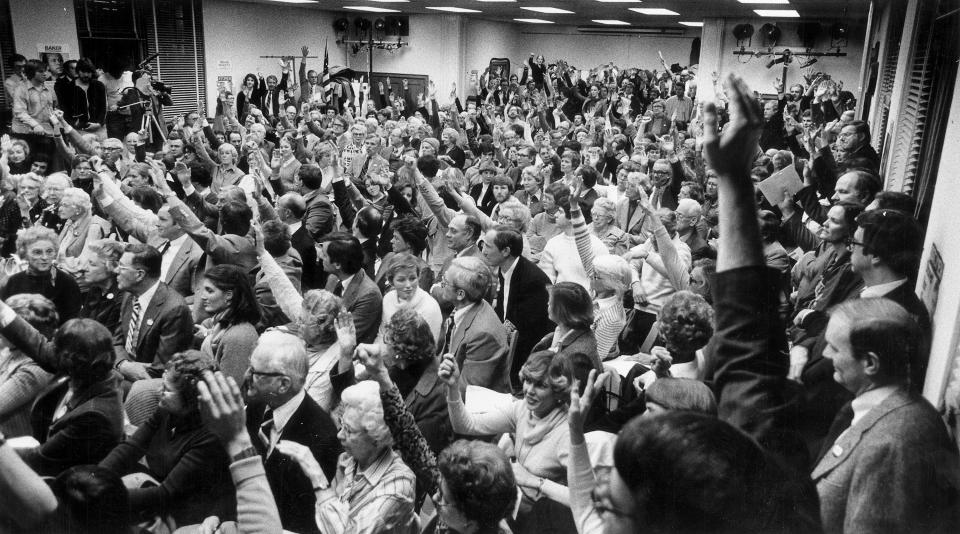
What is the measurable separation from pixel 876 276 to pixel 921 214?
7.05 feet

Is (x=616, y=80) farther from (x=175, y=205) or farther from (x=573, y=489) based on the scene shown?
(x=573, y=489)

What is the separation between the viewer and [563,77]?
1931cm

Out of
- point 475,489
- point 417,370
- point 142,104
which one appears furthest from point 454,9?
point 475,489

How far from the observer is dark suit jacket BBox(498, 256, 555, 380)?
398 cm

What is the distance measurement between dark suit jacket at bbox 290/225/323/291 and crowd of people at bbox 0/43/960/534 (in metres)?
0.01

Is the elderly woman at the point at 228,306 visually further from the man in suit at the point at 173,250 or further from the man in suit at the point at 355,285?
the man in suit at the point at 173,250

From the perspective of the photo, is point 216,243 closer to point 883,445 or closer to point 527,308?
point 527,308

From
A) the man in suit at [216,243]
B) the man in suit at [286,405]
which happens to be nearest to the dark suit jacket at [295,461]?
the man in suit at [286,405]

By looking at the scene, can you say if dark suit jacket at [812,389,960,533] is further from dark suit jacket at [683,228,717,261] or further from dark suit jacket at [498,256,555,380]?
dark suit jacket at [683,228,717,261]

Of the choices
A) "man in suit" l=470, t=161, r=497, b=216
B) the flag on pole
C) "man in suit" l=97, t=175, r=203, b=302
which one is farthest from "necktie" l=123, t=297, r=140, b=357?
the flag on pole

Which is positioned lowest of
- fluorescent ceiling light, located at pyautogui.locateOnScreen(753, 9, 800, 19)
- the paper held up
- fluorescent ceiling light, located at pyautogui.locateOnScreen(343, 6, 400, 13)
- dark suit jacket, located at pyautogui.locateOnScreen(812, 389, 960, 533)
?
the paper held up

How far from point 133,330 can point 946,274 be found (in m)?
3.26

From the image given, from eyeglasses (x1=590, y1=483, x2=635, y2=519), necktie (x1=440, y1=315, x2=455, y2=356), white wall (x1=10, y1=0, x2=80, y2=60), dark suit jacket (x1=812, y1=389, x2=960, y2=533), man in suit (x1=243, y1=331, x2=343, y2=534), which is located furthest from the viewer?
white wall (x1=10, y1=0, x2=80, y2=60)

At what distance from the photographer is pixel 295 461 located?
245 centimetres
